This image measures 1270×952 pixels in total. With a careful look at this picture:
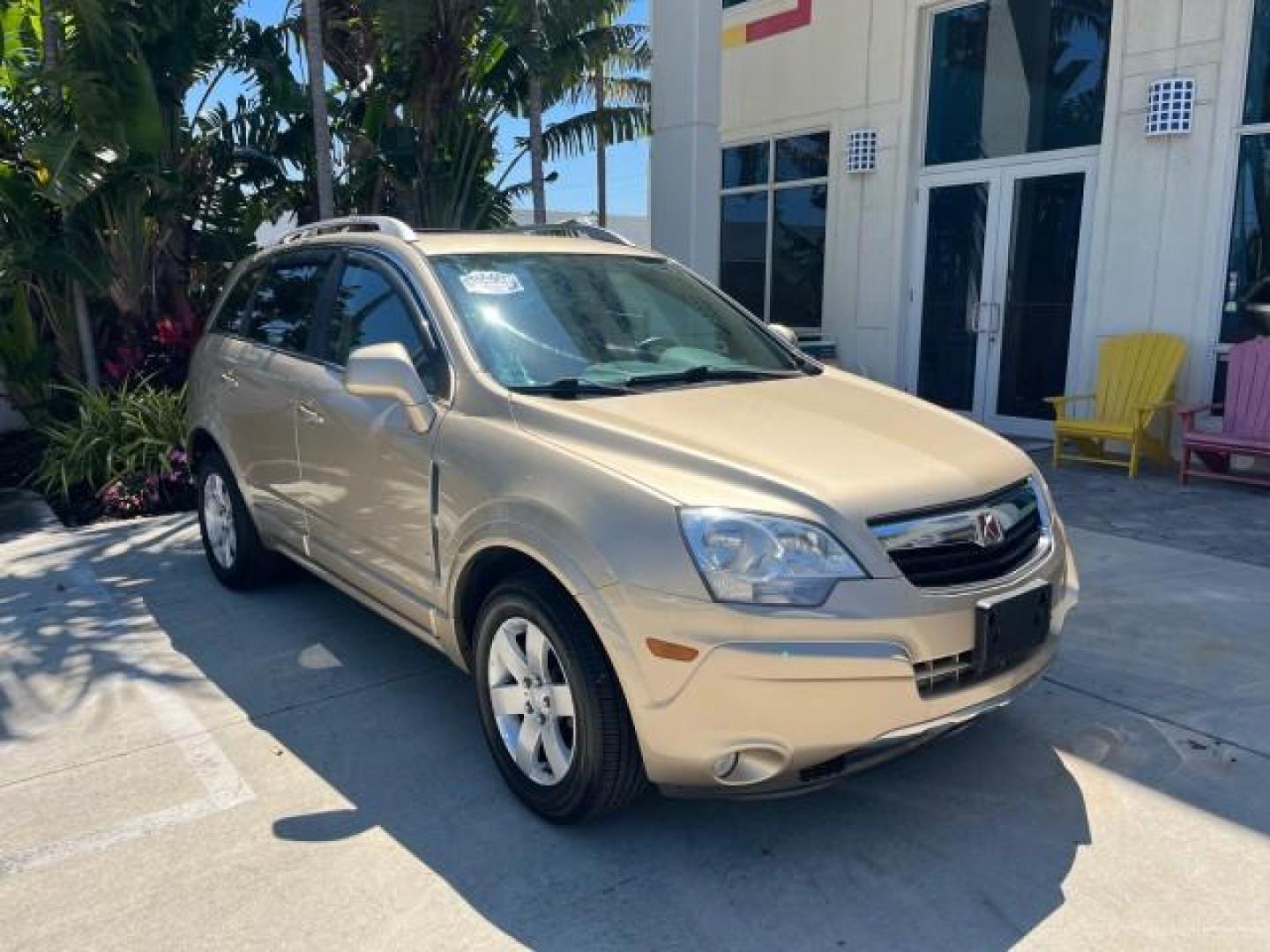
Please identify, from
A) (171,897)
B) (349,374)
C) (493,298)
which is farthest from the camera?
(493,298)

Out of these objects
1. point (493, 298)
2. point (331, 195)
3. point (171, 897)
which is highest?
point (331, 195)

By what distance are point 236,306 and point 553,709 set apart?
10.8 feet

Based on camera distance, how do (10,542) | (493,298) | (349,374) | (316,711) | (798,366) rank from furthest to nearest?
1. (10,542)
2. (798,366)
3. (316,711)
4. (493,298)
5. (349,374)

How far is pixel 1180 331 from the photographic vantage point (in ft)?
26.1

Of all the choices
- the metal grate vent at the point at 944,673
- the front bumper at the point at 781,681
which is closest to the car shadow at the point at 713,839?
the front bumper at the point at 781,681

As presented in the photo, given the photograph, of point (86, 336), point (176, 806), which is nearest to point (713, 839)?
point (176, 806)

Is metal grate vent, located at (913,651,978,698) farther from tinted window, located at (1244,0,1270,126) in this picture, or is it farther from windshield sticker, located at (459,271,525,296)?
tinted window, located at (1244,0,1270,126)

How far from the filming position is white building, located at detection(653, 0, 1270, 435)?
303 inches

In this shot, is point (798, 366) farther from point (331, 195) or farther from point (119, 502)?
point (331, 195)

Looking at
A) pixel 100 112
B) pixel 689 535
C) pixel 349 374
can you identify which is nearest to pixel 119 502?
pixel 100 112

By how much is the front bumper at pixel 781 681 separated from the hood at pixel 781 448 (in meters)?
0.28

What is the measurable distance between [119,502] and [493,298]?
4.83 metres

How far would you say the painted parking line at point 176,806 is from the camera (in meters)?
2.93

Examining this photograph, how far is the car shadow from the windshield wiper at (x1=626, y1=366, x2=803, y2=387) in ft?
4.49
